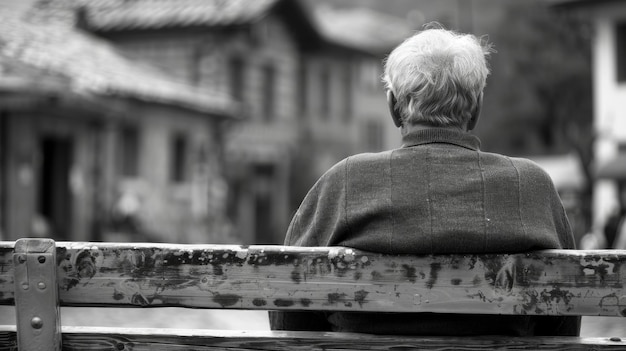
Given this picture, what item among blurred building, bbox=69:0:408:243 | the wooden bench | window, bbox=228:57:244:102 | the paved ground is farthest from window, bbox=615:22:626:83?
the wooden bench

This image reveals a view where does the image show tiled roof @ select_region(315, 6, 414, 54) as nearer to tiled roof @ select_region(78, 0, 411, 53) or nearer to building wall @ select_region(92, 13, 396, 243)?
building wall @ select_region(92, 13, 396, 243)

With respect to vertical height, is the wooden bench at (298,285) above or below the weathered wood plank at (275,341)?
above

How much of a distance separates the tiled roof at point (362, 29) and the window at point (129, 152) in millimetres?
12089

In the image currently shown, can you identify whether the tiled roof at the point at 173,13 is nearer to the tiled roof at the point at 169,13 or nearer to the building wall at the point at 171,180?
the tiled roof at the point at 169,13

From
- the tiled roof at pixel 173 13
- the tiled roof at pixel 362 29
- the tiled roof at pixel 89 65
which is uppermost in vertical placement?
the tiled roof at pixel 362 29

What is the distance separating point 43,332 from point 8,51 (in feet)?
46.2

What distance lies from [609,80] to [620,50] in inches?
28.5

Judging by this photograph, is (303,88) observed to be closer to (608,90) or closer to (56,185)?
(608,90)

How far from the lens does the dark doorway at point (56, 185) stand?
18188 millimetres

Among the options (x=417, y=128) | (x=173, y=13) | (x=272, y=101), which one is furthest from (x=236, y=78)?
(x=417, y=128)

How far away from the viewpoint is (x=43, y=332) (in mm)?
2549

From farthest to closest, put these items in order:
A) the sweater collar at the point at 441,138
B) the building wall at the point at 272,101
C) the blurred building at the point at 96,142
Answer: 1. the building wall at the point at 272,101
2. the blurred building at the point at 96,142
3. the sweater collar at the point at 441,138

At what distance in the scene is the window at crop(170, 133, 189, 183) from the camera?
24.0 metres

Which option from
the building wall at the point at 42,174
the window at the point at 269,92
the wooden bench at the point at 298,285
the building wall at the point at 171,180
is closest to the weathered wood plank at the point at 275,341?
the wooden bench at the point at 298,285
